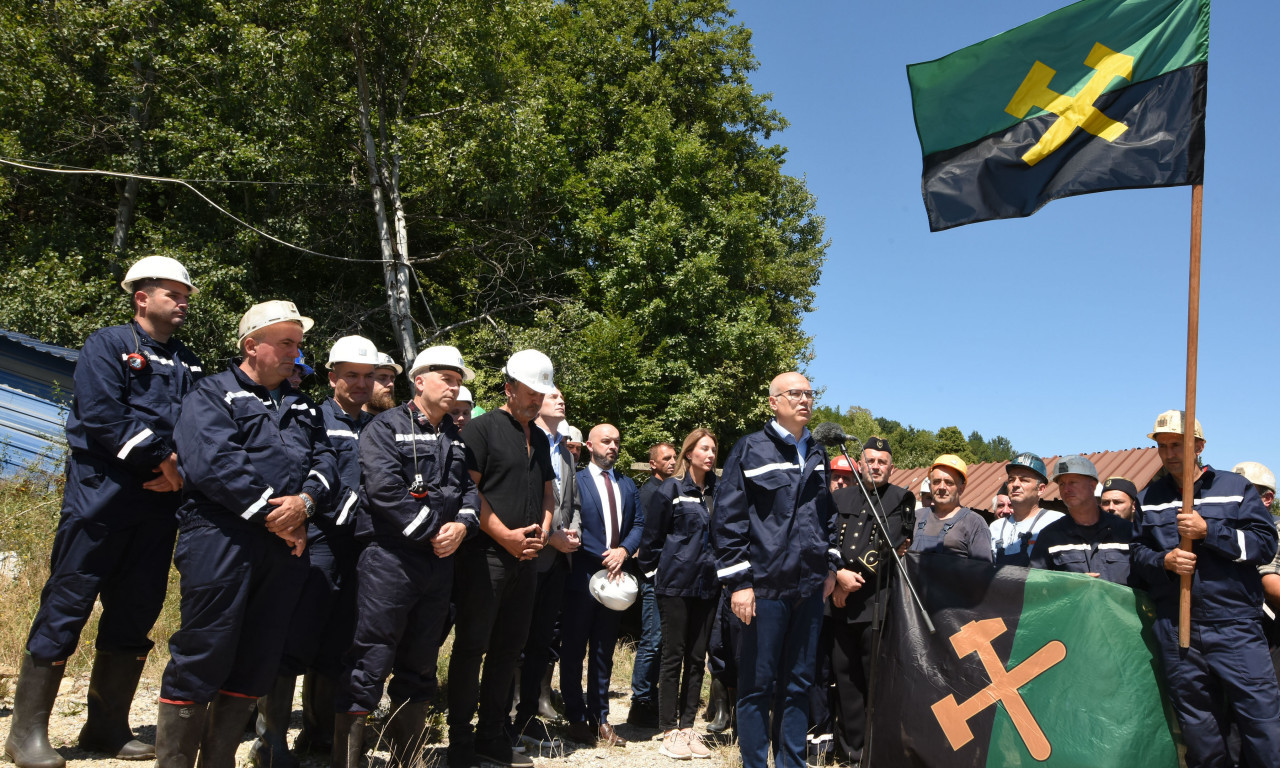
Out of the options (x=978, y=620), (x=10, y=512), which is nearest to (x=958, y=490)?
(x=978, y=620)

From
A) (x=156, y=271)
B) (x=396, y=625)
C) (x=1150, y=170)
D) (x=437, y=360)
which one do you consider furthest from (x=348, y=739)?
(x=1150, y=170)

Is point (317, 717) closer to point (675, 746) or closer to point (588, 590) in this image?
point (588, 590)

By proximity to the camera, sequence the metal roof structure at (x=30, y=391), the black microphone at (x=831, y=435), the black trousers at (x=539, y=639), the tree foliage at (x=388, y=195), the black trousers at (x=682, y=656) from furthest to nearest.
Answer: the tree foliage at (x=388, y=195)
the metal roof structure at (x=30, y=391)
the black trousers at (x=682, y=656)
the black trousers at (x=539, y=639)
the black microphone at (x=831, y=435)

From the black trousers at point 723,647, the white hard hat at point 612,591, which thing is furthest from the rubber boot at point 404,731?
the black trousers at point 723,647

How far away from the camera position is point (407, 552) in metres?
4.08

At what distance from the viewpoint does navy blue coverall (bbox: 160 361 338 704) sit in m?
3.48

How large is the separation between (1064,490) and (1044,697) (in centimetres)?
165

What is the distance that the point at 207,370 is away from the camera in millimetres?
16609

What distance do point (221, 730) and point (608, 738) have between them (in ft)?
9.32

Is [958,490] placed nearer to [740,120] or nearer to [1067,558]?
[1067,558]

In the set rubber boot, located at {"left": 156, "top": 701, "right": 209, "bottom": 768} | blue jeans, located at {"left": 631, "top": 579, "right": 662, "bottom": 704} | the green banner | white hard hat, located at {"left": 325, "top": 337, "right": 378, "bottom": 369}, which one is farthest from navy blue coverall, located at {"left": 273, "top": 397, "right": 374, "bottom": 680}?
the green banner

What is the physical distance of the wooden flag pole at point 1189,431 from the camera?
4.22 meters

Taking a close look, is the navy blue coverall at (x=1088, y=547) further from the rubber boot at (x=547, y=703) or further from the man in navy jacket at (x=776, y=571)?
the rubber boot at (x=547, y=703)

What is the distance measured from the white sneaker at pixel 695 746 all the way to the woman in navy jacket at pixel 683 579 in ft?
0.05
